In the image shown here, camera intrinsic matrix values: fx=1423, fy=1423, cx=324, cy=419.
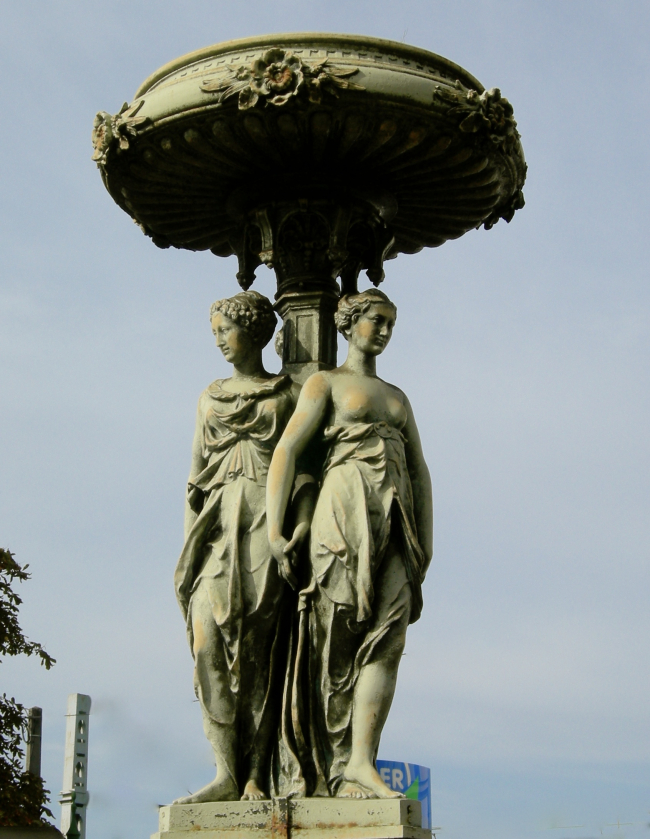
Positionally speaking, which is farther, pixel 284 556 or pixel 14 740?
pixel 14 740

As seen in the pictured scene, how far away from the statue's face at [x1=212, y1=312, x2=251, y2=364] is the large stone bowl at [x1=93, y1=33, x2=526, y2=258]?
100 centimetres

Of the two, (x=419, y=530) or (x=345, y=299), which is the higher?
(x=345, y=299)

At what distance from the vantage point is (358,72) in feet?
26.9

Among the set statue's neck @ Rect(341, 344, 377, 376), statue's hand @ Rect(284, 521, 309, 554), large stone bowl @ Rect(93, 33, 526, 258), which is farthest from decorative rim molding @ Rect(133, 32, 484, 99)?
statue's hand @ Rect(284, 521, 309, 554)

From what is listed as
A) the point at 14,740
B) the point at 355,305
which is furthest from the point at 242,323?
the point at 14,740

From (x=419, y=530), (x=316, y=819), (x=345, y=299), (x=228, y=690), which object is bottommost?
(x=316, y=819)

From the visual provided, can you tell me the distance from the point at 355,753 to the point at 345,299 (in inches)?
104

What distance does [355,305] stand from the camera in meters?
8.41

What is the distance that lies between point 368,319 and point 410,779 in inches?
977

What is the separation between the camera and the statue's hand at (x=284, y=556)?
7.94 m

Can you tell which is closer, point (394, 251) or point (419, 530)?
point (419, 530)

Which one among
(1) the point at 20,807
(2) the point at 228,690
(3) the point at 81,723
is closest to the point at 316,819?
(2) the point at 228,690

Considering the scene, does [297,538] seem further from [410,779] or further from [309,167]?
[410,779]

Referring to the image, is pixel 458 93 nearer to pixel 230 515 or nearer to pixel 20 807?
pixel 230 515
